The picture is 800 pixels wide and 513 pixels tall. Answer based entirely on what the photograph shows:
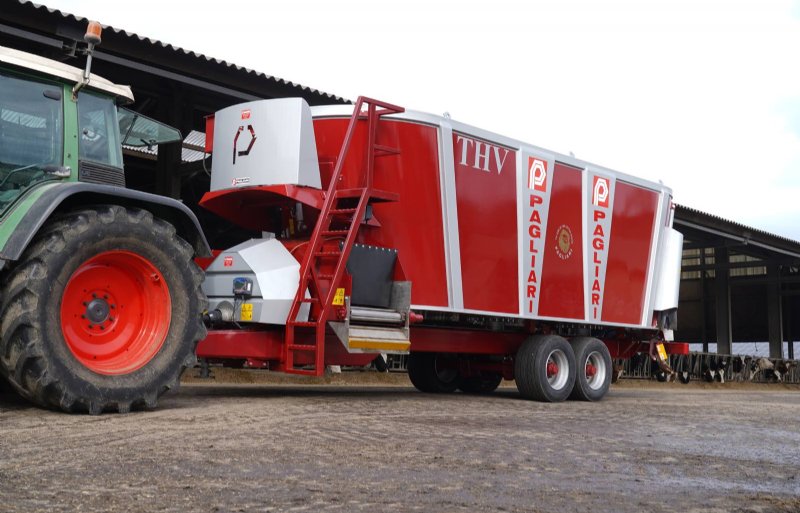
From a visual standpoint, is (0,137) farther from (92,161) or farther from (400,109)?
(400,109)

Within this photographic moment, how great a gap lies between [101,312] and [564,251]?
6328mm

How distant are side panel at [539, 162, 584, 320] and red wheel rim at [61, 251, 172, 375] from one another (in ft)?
17.8

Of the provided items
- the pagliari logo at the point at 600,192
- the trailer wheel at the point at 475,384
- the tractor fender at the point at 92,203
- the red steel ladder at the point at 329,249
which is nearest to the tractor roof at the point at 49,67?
the tractor fender at the point at 92,203

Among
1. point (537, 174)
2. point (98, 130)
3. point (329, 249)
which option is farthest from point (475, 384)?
point (98, 130)

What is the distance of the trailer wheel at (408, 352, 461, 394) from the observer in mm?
11867

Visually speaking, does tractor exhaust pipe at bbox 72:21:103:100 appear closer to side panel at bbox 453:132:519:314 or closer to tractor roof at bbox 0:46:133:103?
tractor roof at bbox 0:46:133:103

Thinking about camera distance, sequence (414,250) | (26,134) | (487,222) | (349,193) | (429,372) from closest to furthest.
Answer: (26,134) → (349,193) → (414,250) → (487,222) → (429,372)

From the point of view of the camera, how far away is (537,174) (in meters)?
10.5

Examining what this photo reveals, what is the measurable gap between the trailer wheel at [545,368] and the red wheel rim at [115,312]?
17.1ft

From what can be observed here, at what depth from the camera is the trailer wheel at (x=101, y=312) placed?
571cm

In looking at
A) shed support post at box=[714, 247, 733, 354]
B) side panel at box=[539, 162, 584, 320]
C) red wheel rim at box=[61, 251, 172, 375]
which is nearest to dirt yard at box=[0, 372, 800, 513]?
red wheel rim at box=[61, 251, 172, 375]

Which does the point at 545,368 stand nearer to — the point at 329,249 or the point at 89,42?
the point at 329,249

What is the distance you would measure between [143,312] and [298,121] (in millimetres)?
2709

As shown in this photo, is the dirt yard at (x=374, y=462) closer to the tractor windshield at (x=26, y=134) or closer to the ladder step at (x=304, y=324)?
the ladder step at (x=304, y=324)
